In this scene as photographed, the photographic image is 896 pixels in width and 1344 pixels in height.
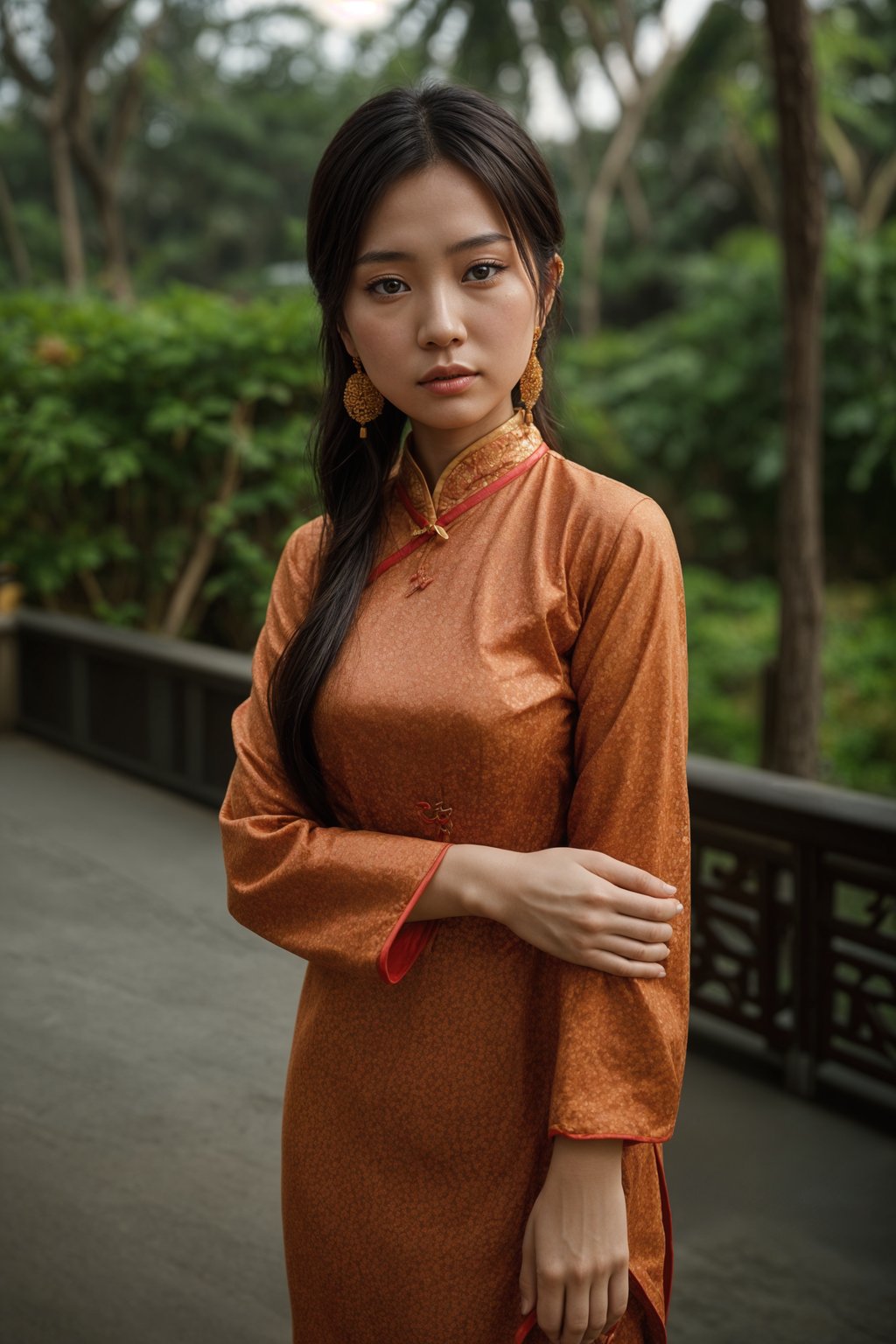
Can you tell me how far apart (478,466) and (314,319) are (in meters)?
3.32

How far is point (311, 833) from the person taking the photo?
121cm

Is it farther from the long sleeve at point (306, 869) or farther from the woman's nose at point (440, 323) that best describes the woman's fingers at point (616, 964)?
the woman's nose at point (440, 323)

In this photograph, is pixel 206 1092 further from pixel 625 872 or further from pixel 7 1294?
pixel 625 872

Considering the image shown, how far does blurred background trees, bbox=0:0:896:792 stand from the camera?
466 cm

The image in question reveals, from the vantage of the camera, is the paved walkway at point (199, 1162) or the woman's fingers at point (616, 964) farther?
the paved walkway at point (199, 1162)

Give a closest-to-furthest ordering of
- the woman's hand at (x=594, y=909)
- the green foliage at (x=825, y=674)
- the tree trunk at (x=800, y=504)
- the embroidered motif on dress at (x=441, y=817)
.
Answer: the woman's hand at (x=594, y=909)
the embroidered motif on dress at (x=441, y=817)
the tree trunk at (x=800, y=504)
the green foliage at (x=825, y=674)

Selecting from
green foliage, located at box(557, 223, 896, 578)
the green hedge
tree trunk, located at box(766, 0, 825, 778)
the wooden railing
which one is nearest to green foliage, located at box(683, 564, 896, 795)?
the green hedge

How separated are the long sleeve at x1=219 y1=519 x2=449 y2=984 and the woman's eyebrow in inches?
14.2

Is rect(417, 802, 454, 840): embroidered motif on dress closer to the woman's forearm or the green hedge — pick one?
the woman's forearm

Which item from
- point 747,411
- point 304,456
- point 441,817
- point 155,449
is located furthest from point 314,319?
point 747,411

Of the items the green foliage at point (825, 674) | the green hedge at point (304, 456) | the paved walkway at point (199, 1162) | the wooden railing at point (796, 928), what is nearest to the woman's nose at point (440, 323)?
the green hedge at point (304, 456)

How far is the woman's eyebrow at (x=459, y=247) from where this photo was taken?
1.13 meters

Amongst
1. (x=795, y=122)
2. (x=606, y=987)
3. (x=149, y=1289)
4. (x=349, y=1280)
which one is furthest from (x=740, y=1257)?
(x=795, y=122)

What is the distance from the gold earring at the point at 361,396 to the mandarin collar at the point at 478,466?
10 cm
